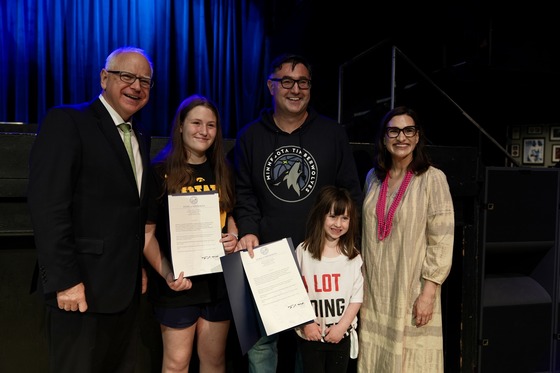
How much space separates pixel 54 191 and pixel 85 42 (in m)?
5.12

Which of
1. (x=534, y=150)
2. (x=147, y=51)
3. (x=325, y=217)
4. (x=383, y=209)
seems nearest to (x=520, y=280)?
(x=383, y=209)

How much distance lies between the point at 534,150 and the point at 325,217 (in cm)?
596

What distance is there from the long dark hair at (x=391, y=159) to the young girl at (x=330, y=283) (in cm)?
29

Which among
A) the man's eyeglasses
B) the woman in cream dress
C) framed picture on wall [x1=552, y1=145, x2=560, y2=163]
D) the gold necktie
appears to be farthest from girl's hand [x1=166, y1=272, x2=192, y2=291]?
framed picture on wall [x1=552, y1=145, x2=560, y2=163]

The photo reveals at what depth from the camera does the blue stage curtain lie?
5.48 meters

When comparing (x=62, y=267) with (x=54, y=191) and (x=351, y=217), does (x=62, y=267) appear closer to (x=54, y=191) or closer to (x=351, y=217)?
(x=54, y=191)

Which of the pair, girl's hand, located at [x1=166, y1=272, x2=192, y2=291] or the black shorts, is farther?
the black shorts

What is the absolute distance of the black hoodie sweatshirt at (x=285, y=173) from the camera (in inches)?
82.8

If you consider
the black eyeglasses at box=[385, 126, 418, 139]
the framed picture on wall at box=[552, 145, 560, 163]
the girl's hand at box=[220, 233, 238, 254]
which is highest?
the framed picture on wall at box=[552, 145, 560, 163]

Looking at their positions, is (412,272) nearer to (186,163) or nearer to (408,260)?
(408,260)

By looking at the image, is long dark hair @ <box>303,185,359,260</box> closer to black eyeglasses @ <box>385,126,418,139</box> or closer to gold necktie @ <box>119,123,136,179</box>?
black eyeglasses @ <box>385,126,418,139</box>

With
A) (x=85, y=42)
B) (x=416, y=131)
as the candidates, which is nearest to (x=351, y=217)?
(x=416, y=131)

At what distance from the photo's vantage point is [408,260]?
6.56 ft

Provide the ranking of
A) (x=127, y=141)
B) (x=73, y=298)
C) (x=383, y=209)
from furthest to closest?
(x=383, y=209)
(x=127, y=141)
(x=73, y=298)
